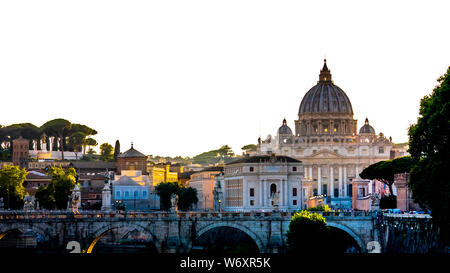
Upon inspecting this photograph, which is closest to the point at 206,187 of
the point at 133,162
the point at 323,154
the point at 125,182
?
the point at 125,182

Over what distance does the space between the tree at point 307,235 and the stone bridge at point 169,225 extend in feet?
22.2

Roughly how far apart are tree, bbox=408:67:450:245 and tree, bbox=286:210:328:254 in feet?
36.5

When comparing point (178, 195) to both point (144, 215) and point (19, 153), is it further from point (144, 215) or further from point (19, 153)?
point (19, 153)

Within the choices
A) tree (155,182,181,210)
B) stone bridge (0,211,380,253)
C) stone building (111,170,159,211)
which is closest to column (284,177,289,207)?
tree (155,182,181,210)

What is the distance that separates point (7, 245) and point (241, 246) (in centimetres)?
2021

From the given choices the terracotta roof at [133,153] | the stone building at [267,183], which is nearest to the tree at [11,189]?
the stone building at [267,183]

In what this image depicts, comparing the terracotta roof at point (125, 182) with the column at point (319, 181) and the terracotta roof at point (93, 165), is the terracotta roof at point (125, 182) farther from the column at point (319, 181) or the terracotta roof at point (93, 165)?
the column at point (319, 181)

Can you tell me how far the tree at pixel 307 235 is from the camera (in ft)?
236

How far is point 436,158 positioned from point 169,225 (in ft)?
88.7

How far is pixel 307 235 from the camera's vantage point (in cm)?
7288
